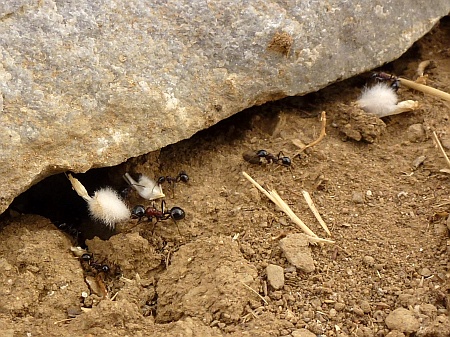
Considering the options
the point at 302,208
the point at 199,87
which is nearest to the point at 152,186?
the point at 199,87

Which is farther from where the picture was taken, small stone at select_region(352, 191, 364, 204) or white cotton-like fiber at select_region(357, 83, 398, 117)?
white cotton-like fiber at select_region(357, 83, 398, 117)

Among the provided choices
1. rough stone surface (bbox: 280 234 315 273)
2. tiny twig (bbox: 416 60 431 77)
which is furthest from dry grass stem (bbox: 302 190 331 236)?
tiny twig (bbox: 416 60 431 77)

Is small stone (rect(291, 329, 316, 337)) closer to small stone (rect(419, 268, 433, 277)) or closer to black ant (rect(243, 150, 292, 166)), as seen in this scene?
small stone (rect(419, 268, 433, 277))

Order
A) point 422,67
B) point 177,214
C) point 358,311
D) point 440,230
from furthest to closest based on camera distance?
1. point 422,67
2. point 177,214
3. point 440,230
4. point 358,311

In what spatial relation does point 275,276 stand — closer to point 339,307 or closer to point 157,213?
point 339,307

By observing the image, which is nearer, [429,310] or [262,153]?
[429,310]

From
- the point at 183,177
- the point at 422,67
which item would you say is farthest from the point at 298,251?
the point at 422,67
